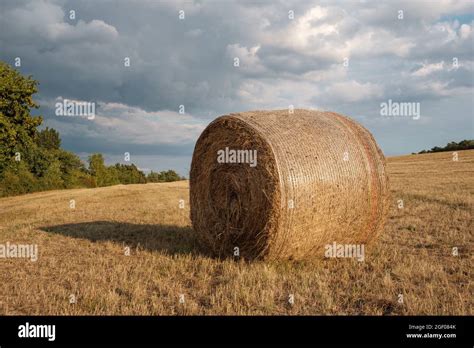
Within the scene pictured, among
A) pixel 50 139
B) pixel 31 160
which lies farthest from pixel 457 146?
pixel 50 139

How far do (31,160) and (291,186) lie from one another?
4639 centimetres

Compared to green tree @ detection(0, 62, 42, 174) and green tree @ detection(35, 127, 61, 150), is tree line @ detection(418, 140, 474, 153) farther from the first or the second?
green tree @ detection(35, 127, 61, 150)

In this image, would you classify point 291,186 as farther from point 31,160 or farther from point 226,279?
point 31,160

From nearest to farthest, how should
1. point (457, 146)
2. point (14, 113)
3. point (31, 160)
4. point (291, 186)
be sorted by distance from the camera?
point (291, 186), point (14, 113), point (31, 160), point (457, 146)

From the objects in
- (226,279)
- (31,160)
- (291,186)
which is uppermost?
(31,160)

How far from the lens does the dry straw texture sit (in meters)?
7.61

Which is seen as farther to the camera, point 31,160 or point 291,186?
point 31,160

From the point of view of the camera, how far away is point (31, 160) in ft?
157

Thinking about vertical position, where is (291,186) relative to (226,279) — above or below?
above

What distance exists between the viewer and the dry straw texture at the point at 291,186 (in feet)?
25.0

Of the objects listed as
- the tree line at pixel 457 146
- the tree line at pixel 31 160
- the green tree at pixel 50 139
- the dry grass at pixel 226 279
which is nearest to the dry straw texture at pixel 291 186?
the dry grass at pixel 226 279

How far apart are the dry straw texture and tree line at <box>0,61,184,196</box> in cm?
2017

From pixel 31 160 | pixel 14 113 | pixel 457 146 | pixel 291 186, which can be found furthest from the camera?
pixel 457 146
